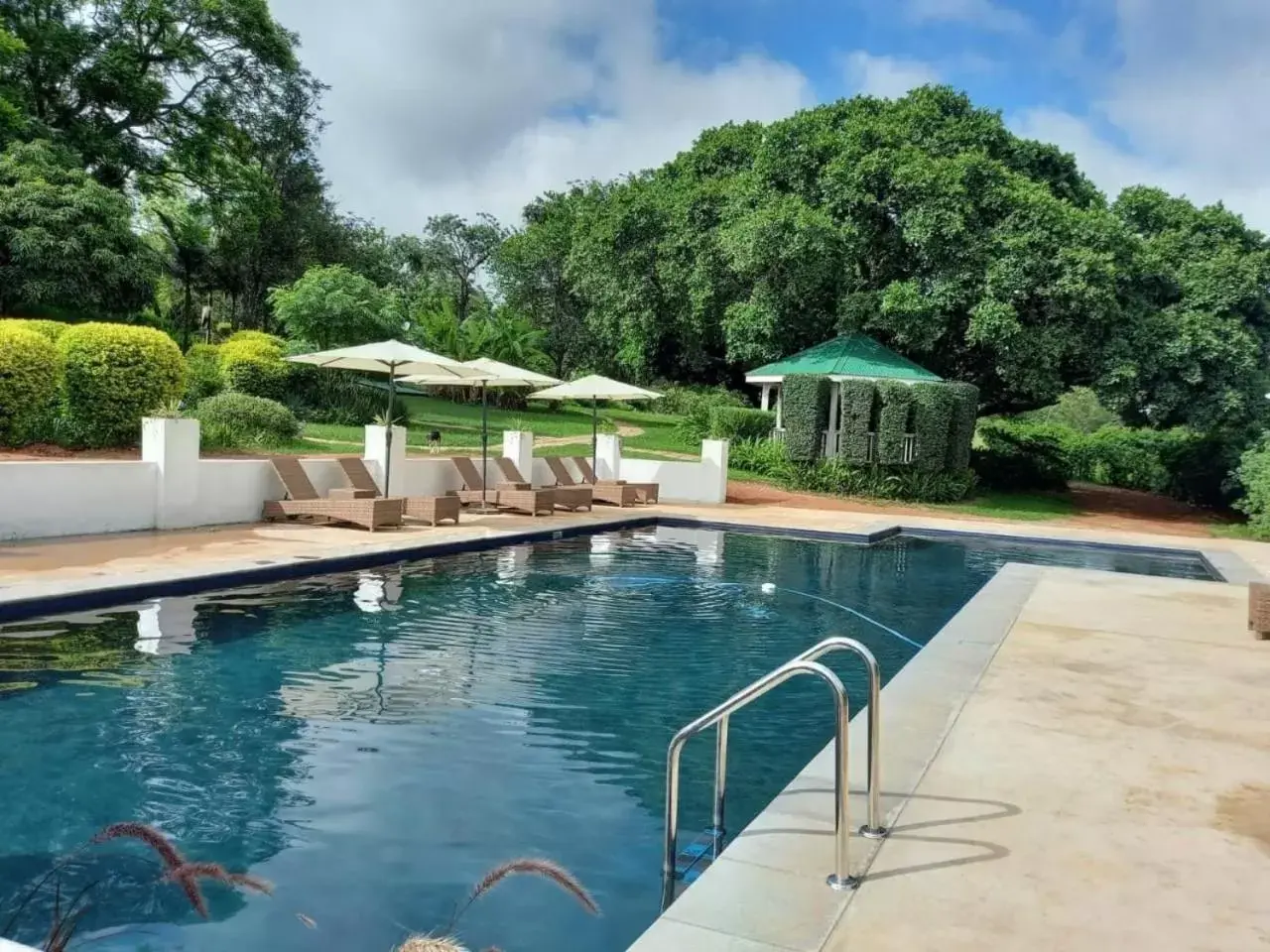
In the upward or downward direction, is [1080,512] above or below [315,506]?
below

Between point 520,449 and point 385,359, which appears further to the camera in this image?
point 520,449

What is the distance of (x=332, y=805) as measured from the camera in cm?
473

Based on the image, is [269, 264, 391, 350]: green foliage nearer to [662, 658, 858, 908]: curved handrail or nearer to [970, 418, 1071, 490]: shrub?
[970, 418, 1071, 490]: shrub

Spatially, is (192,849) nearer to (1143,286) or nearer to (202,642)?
(202,642)

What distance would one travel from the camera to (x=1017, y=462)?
29656mm

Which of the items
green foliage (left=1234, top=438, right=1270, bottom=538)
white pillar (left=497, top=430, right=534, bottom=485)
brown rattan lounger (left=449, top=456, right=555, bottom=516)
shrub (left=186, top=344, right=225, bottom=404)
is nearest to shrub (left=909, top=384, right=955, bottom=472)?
green foliage (left=1234, top=438, right=1270, bottom=538)

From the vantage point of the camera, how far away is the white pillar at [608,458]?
20.7 m

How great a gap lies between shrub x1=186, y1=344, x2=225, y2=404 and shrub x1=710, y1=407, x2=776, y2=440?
492 inches

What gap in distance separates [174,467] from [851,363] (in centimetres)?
1683

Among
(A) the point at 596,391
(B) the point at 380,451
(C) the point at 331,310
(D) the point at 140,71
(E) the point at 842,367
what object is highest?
(D) the point at 140,71

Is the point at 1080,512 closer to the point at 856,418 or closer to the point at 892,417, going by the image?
the point at 892,417

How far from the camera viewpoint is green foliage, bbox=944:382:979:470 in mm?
23764

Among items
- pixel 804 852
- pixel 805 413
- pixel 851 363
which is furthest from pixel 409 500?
pixel 851 363

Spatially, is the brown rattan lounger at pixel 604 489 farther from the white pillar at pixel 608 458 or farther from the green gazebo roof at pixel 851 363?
the green gazebo roof at pixel 851 363
